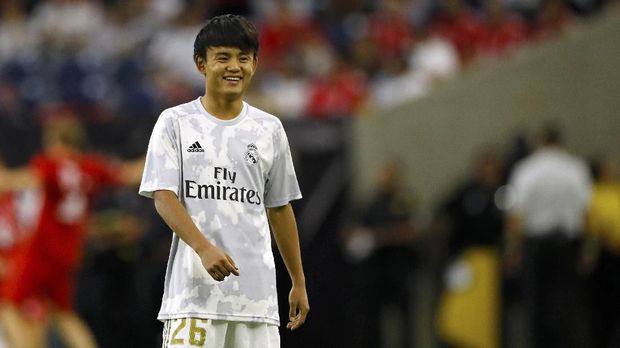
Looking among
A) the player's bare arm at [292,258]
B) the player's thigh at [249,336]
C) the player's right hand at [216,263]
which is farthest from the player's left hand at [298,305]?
the player's right hand at [216,263]

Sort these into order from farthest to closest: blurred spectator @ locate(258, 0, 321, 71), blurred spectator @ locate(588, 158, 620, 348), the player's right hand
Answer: blurred spectator @ locate(258, 0, 321, 71), blurred spectator @ locate(588, 158, 620, 348), the player's right hand

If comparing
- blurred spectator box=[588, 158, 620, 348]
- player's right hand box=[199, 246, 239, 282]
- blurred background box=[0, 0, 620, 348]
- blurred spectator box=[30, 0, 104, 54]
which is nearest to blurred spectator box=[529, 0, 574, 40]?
blurred background box=[0, 0, 620, 348]

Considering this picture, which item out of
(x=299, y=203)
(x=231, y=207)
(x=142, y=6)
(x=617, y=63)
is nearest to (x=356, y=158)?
(x=299, y=203)

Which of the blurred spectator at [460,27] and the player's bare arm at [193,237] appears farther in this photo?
the blurred spectator at [460,27]

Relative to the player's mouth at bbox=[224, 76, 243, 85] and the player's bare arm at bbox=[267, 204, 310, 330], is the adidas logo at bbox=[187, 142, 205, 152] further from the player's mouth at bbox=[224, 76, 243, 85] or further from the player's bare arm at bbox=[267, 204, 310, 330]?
the player's bare arm at bbox=[267, 204, 310, 330]

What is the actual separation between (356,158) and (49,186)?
4.89 m

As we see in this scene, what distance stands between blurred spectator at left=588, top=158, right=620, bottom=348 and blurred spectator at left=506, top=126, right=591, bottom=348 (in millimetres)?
426

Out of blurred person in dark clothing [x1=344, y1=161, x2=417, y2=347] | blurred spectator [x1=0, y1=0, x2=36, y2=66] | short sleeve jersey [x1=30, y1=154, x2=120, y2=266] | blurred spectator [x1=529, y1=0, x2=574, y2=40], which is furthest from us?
blurred spectator [x1=0, y1=0, x2=36, y2=66]

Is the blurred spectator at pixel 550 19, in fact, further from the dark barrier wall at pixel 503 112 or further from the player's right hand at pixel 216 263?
the player's right hand at pixel 216 263

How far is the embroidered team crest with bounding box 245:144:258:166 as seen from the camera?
5262 mm

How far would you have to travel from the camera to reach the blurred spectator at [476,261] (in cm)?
1295

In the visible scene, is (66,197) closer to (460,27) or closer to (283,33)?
(283,33)

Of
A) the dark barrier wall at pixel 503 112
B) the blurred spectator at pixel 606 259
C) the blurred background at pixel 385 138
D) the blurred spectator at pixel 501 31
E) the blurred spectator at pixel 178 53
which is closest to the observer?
the blurred spectator at pixel 606 259

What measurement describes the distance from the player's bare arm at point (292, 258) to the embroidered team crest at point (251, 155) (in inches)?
10.2
